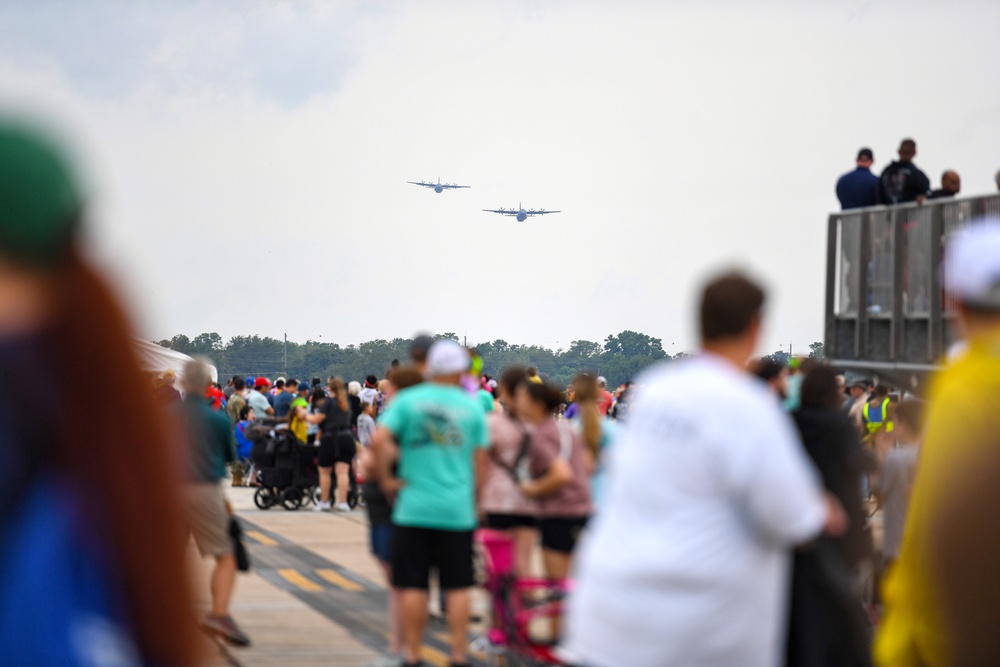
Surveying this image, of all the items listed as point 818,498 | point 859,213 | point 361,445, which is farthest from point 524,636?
point 361,445

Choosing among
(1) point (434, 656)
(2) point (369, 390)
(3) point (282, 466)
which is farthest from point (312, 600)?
(2) point (369, 390)

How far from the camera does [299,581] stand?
41.3ft

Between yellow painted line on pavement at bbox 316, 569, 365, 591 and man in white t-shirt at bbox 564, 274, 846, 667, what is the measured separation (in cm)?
890

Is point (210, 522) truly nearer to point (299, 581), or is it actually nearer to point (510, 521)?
point (510, 521)

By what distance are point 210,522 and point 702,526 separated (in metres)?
6.22

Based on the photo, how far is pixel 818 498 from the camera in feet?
12.2

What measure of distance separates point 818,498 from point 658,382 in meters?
0.53

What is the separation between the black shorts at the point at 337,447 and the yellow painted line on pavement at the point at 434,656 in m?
9.37

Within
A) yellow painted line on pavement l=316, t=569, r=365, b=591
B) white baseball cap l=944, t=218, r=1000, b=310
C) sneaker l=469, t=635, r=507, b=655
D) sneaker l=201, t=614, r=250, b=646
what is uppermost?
white baseball cap l=944, t=218, r=1000, b=310

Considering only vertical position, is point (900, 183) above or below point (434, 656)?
above

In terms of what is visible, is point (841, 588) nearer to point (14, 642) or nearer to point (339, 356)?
point (14, 642)

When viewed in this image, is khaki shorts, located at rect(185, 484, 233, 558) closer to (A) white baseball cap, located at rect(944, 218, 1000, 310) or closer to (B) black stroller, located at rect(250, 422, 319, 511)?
(A) white baseball cap, located at rect(944, 218, 1000, 310)

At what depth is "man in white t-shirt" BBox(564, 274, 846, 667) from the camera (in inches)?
138

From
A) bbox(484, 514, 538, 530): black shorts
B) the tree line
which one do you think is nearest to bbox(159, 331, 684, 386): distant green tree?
the tree line
